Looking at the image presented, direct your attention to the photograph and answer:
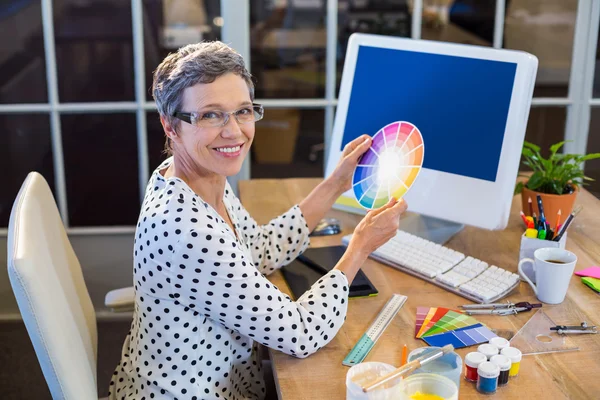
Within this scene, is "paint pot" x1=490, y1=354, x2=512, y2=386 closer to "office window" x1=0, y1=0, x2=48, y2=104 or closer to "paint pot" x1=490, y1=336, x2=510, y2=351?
"paint pot" x1=490, y1=336, x2=510, y2=351

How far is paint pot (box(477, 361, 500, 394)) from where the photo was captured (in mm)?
1269

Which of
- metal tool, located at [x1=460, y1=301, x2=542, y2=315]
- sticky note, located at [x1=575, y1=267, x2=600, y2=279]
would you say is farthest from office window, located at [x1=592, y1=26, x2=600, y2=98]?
metal tool, located at [x1=460, y1=301, x2=542, y2=315]

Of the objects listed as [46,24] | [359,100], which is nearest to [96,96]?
[46,24]

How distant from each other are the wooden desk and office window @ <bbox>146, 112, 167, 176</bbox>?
2.70ft

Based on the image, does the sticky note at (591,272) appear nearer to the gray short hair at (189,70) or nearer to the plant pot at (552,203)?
the plant pot at (552,203)

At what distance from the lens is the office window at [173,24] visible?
107 inches

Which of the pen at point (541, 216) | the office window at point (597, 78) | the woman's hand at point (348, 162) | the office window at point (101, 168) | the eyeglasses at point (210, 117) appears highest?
the eyeglasses at point (210, 117)

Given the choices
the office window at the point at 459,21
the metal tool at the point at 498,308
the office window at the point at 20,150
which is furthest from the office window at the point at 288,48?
the metal tool at the point at 498,308

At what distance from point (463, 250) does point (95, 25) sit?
1.64 metres

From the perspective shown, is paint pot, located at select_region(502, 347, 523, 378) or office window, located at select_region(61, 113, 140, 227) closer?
paint pot, located at select_region(502, 347, 523, 378)

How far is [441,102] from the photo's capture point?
Result: 1.86m

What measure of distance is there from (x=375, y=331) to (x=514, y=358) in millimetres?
282

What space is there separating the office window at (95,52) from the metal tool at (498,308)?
1686 mm

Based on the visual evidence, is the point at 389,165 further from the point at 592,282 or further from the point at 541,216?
the point at 592,282
